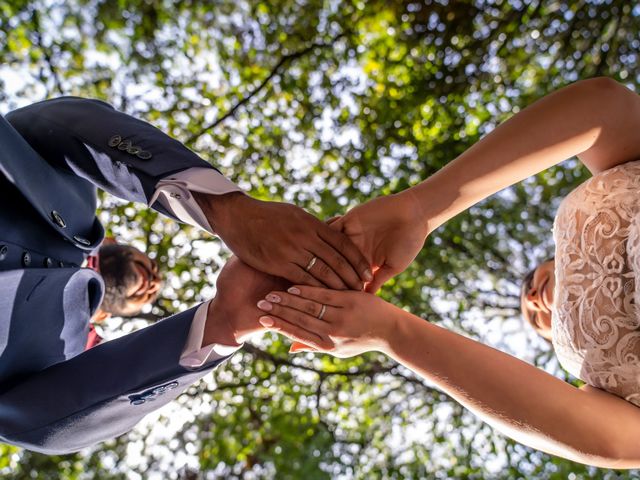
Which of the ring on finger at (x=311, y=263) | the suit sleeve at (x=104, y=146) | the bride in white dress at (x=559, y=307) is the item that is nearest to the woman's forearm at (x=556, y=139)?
the bride in white dress at (x=559, y=307)

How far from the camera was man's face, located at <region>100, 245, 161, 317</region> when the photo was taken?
314cm

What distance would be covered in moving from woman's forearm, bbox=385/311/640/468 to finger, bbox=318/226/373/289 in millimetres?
496

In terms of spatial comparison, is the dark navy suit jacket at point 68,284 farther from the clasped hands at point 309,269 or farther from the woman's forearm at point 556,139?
the woman's forearm at point 556,139

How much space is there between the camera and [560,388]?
154 centimetres

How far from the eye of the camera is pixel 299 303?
1911 millimetres

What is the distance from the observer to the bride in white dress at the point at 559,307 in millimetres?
1530

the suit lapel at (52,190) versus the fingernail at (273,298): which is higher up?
the suit lapel at (52,190)

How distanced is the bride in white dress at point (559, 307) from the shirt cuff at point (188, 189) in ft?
1.27

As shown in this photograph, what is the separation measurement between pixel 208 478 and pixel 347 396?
1232mm

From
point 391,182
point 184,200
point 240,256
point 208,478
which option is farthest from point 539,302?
point 208,478

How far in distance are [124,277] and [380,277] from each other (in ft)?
5.24

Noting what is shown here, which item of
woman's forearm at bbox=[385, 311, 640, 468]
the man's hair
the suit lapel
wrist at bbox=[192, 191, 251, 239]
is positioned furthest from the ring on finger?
→ the man's hair

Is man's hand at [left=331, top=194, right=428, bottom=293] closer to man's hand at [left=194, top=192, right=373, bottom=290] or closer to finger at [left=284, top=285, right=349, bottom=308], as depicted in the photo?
man's hand at [left=194, top=192, right=373, bottom=290]

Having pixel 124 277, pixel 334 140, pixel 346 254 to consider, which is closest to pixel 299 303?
pixel 346 254
